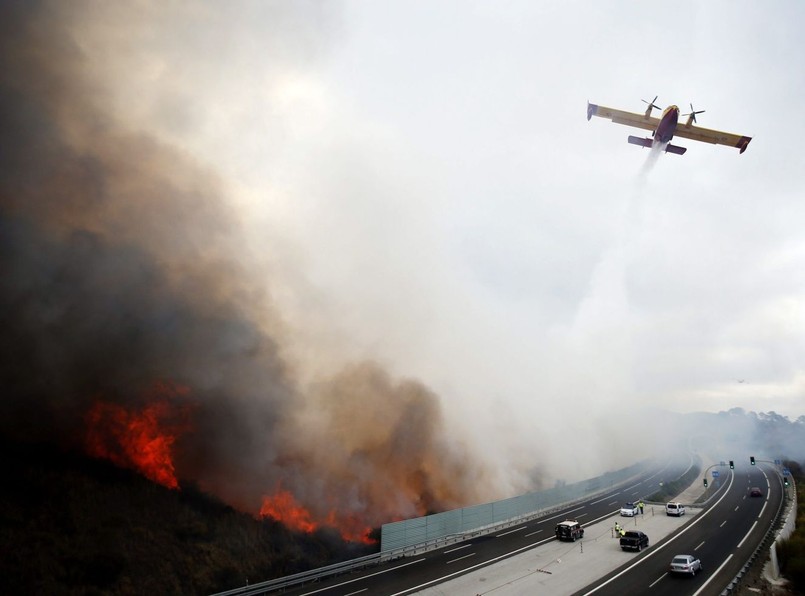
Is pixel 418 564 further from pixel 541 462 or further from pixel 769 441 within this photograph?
pixel 769 441

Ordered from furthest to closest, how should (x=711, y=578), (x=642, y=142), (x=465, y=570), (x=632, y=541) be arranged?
(x=642, y=142)
(x=632, y=541)
(x=465, y=570)
(x=711, y=578)

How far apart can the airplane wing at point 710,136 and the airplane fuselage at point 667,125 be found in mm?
1311

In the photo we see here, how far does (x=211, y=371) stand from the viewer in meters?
32.7

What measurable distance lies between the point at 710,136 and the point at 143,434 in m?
50.8

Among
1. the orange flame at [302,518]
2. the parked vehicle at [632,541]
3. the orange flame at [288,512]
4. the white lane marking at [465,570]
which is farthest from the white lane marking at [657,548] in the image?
the orange flame at [288,512]

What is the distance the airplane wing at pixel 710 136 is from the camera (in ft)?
133

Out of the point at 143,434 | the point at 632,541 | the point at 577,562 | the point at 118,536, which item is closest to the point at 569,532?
the point at 632,541

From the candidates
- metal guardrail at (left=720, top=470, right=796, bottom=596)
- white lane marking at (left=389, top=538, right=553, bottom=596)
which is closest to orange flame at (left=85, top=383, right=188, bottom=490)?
white lane marking at (left=389, top=538, right=553, bottom=596)

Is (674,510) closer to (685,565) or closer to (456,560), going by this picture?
(685,565)

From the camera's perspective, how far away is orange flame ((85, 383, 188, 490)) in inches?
1162

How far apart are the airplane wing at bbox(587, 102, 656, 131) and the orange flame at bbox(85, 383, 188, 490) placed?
40343 mm

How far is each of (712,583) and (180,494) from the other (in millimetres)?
31888

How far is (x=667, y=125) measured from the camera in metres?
38.6

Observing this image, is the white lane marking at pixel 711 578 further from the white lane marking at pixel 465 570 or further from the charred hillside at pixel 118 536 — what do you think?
the charred hillside at pixel 118 536
